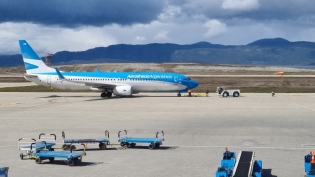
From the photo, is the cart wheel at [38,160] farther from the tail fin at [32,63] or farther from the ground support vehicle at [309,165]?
the tail fin at [32,63]

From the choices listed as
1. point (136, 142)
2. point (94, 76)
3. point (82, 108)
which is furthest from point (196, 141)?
point (94, 76)

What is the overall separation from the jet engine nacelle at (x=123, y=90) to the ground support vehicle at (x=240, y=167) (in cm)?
4546

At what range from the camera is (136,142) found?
23.9 metres

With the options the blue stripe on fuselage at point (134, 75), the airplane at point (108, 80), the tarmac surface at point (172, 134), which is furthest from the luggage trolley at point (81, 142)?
the blue stripe on fuselage at point (134, 75)

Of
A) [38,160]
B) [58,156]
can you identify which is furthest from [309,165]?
[38,160]

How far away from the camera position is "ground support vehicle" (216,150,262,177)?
618 inches

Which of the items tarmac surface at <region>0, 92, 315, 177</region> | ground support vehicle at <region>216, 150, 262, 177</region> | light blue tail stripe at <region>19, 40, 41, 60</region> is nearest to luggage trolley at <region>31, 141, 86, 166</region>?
tarmac surface at <region>0, 92, 315, 177</region>

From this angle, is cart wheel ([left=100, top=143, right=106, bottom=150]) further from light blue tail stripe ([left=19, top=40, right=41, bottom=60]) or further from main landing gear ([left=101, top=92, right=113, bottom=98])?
light blue tail stripe ([left=19, top=40, right=41, bottom=60])

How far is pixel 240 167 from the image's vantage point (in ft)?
54.1

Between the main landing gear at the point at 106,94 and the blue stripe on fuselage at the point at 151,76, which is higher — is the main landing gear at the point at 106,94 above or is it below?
below

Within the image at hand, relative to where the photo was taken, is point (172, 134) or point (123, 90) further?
point (123, 90)

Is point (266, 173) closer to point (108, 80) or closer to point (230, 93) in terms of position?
point (230, 93)

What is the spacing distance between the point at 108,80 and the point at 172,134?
3799 cm

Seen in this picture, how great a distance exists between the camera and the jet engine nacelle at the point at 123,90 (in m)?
63.5
